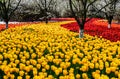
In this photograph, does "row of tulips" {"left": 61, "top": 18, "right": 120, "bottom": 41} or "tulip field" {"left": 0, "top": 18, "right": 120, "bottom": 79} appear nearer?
"tulip field" {"left": 0, "top": 18, "right": 120, "bottom": 79}

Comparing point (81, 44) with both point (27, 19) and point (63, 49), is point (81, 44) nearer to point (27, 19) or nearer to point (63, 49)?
point (63, 49)

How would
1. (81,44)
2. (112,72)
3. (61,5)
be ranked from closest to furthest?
1. (112,72)
2. (81,44)
3. (61,5)

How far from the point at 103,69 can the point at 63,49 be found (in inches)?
133

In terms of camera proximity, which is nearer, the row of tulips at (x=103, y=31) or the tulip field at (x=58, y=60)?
the tulip field at (x=58, y=60)

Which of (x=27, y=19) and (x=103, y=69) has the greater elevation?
(x=103, y=69)

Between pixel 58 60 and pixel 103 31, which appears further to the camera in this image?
pixel 103 31

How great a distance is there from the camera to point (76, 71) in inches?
370

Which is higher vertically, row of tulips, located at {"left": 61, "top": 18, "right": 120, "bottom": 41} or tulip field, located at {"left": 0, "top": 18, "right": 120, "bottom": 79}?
tulip field, located at {"left": 0, "top": 18, "right": 120, "bottom": 79}

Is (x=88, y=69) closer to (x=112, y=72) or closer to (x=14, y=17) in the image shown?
(x=112, y=72)

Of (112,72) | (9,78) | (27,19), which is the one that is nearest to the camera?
(9,78)

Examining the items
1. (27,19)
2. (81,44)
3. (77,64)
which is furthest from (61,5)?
(77,64)

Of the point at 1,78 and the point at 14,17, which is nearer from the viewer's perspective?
the point at 1,78

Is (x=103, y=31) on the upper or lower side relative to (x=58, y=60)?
lower

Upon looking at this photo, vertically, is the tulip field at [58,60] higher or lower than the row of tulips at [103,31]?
higher
